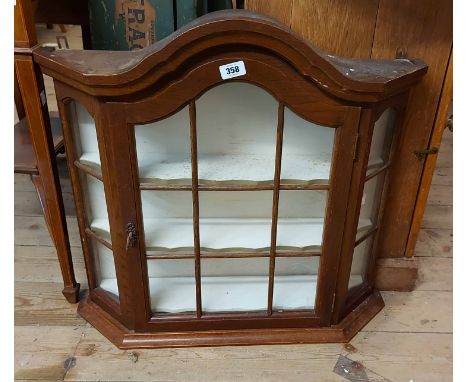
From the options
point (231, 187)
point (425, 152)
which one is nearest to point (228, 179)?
point (231, 187)

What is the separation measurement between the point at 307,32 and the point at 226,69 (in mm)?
326

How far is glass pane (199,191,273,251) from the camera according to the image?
1226mm

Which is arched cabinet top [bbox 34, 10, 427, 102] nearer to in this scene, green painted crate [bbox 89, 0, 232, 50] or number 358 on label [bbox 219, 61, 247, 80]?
number 358 on label [bbox 219, 61, 247, 80]

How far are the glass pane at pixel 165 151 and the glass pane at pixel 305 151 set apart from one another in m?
0.25

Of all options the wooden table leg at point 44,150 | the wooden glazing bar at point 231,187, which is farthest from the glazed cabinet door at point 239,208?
the wooden table leg at point 44,150

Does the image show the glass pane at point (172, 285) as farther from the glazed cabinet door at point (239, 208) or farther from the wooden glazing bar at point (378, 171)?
the wooden glazing bar at point (378, 171)

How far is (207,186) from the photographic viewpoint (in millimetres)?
1114

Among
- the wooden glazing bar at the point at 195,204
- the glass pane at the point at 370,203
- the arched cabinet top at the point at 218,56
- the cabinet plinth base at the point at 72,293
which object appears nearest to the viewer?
the arched cabinet top at the point at 218,56

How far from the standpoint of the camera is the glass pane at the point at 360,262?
4.48 feet

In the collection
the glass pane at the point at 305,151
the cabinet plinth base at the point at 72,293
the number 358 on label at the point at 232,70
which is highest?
the number 358 on label at the point at 232,70

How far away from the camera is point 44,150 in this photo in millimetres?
1202

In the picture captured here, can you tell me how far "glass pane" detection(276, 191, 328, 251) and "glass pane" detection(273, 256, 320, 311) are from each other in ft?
0.29

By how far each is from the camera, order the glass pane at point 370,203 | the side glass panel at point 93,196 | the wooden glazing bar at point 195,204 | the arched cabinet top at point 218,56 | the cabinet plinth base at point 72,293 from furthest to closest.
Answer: the cabinet plinth base at point 72,293, the glass pane at point 370,203, the side glass panel at point 93,196, the wooden glazing bar at point 195,204, the arched cabinet top at point 218,56

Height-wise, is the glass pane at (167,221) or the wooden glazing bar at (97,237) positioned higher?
the glass pane at (167,221)
